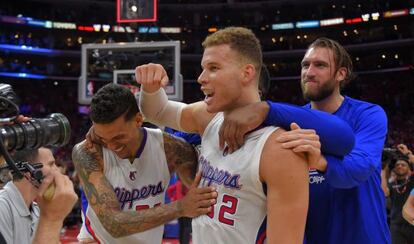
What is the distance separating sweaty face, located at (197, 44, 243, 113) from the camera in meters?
2.17

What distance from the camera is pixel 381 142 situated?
2461mm

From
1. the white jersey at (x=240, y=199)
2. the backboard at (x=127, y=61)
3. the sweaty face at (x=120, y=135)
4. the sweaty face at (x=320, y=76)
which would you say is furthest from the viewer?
the backboard at (x=127, y=61)

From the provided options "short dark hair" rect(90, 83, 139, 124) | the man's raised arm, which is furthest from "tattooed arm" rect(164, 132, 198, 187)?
"short dark hair" rect(90, 83, 139, 124)

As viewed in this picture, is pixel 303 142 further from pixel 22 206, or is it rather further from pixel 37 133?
pixel 22 206

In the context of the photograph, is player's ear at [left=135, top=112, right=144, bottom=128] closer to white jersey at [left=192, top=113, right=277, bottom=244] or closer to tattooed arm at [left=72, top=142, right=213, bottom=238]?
tattooed arm at [left=72, top=142, right=213, bottom=238]

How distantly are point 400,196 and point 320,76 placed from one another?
4.28 m

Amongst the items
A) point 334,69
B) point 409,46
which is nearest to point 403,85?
point 409,46

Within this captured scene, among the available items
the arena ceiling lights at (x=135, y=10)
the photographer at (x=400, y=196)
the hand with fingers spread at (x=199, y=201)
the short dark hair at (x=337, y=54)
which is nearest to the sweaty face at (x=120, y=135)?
the hand with fingers spread at (x=199, y=201)

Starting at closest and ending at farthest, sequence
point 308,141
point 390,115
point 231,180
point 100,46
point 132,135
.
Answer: point 308,141, point 231,180, point 132,135, point 100,46, point 390,115

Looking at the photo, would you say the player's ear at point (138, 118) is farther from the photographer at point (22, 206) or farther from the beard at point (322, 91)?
the beard at point (322, 91)

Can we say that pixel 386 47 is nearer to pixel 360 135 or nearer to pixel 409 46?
pixel 409 46

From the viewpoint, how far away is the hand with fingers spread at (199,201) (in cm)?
216

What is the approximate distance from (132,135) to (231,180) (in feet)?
2.66

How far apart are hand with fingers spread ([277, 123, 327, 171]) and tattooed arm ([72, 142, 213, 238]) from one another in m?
0.42
